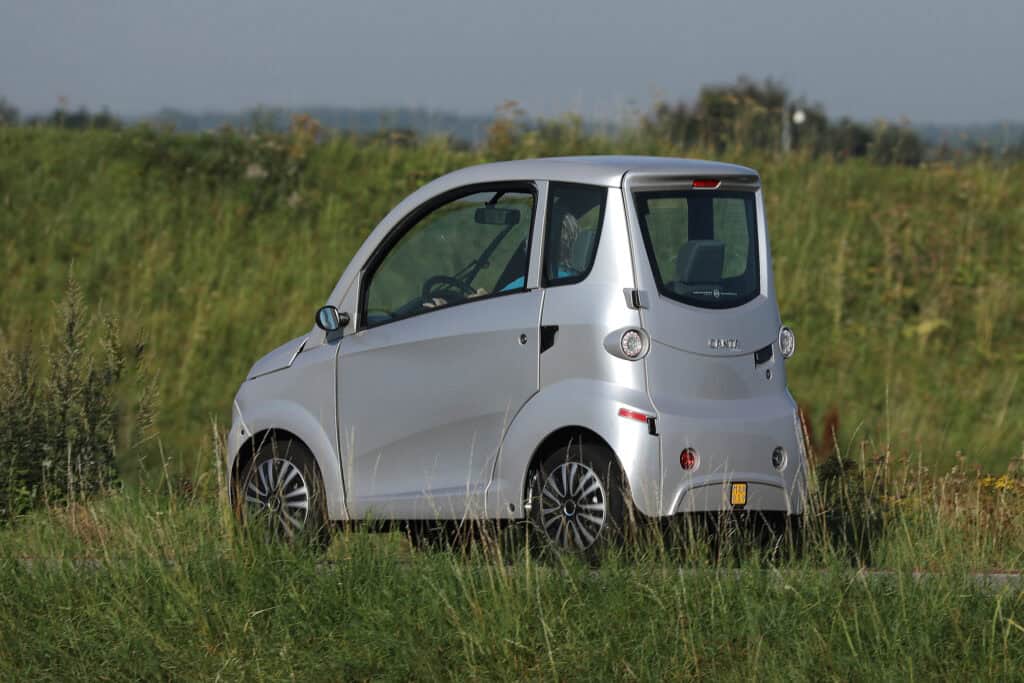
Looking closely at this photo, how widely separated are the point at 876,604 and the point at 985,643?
0.57 m

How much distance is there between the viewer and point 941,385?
19891mm

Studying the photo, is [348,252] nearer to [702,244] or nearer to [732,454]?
[702,244]

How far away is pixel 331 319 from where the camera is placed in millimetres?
9172

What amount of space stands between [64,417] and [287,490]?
6.45 ft

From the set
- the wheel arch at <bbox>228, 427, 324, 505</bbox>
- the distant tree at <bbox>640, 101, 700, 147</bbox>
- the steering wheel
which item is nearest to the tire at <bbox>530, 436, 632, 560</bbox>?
the steering wheel

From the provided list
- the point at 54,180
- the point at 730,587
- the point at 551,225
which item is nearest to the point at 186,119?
the point at 54,180

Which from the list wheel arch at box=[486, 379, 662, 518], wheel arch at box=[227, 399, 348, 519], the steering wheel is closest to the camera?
wheel arch at box=[486, 379, 662, 518]

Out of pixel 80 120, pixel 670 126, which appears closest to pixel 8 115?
pixel 80 120

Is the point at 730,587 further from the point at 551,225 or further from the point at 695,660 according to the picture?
the point at 551,225

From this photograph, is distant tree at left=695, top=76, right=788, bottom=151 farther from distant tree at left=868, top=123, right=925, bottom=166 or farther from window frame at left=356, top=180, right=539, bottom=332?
window frame at left=356, top=180, right=539, bottom=332

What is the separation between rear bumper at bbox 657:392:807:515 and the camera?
783 centimetres

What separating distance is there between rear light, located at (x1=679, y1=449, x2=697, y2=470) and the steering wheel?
1647mm

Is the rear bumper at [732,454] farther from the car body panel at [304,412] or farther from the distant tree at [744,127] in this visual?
the distant tree at [744,127]

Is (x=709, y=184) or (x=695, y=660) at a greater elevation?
(x=709, y=184)
